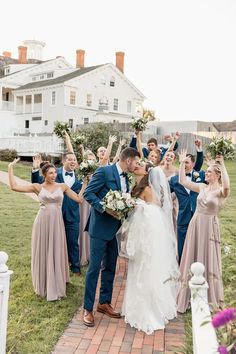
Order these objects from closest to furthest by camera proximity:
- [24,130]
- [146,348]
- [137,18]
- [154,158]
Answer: [146,348]
[154,158]
[137,18]
[24,130]

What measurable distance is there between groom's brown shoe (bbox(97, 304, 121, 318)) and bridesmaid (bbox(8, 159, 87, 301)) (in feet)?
2.54

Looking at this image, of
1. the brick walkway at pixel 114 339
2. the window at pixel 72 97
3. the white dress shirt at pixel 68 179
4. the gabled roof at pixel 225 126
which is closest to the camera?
the brick walkway at pixel 114 339

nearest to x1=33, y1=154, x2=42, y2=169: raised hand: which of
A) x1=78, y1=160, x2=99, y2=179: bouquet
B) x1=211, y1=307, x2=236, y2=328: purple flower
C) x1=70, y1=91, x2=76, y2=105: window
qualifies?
x1=78, y1=160, x2=99, y2=179: bouquet

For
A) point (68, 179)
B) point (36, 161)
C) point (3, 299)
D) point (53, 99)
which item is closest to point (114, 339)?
point (3, 299)

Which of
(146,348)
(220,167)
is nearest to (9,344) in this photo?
(146,348)

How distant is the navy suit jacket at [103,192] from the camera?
521 cm

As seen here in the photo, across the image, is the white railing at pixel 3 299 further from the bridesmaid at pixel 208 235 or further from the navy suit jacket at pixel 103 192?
the bridesmaid at pixel 208 235

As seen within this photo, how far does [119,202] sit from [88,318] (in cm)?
160

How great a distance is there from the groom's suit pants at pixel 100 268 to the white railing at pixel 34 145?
23.6 m

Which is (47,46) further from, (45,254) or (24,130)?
(45,254)

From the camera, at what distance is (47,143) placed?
30.0 meters

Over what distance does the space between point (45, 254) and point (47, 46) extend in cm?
4964

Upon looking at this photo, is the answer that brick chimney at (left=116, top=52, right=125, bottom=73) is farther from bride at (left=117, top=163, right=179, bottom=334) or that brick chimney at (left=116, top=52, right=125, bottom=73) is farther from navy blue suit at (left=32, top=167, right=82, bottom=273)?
bride at (left=117, top=163, right=179, bottom=334)

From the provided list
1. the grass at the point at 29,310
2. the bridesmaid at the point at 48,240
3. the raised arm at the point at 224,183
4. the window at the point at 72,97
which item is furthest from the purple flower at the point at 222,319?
the window at the point at 72,97
